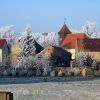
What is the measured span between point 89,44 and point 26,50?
21474 millimetres

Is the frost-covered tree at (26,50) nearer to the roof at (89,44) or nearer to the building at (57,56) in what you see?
the building at (57,56)

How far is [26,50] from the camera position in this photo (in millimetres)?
60844

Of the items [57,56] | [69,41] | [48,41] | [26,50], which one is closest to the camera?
[26,50]

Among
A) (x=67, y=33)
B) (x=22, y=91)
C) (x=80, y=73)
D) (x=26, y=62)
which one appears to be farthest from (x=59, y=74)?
(x=67, y=33)

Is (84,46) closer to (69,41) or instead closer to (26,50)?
(69,41)

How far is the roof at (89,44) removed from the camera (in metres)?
76.4

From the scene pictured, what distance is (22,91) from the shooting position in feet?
79.4

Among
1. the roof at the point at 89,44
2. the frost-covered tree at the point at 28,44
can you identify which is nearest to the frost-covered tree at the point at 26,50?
the frost-covered tree at the point at 28,44

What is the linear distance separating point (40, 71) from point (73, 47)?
32.5m

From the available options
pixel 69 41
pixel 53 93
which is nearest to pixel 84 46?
pixel 69 41

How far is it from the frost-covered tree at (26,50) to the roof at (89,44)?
52.4 feet

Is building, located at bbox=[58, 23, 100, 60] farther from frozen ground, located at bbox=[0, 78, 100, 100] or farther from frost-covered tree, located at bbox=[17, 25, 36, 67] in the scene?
frozen ground, located at bbox=[0, 78, 100, 100]

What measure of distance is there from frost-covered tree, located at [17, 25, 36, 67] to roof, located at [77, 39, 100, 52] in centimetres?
1598

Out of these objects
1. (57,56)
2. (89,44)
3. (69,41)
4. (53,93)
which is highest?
(69,41)
